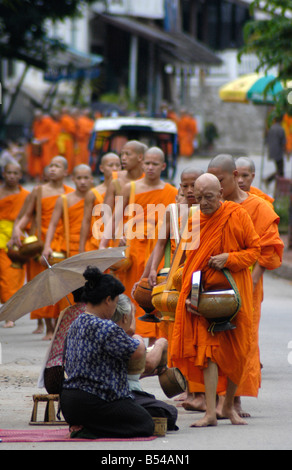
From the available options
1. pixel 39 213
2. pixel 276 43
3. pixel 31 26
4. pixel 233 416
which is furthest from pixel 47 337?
pixel 31 26

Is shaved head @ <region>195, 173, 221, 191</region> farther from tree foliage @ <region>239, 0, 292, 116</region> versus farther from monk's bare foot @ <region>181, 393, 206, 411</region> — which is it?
tree foliage @ <region>239, 0, 292, 116</region>

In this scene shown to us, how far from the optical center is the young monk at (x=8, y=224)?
1225cm

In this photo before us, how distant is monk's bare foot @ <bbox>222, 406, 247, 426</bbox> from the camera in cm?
691

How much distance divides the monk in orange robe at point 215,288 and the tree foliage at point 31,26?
1518cm

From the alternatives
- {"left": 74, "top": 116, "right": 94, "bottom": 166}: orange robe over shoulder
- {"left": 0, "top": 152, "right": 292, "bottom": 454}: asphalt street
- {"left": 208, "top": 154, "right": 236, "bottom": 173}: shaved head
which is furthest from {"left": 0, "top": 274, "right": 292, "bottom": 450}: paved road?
{"left": 74, "top": 116, "right": 94, "bottom": 166}: orange robe over shoulder

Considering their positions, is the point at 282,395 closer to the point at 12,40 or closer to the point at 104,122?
the point at 104,122

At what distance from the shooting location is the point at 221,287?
6793 mm

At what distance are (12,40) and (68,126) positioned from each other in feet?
27.8

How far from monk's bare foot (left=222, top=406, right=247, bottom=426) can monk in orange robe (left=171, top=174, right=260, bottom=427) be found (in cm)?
21

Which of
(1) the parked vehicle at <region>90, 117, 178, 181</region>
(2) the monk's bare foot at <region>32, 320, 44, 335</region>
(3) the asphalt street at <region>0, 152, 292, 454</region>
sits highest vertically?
(1) the parked vehicle at <region>90, 117, 178, 181</region>

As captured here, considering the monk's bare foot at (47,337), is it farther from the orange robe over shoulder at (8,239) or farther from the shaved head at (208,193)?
the shaved head at (208,193)

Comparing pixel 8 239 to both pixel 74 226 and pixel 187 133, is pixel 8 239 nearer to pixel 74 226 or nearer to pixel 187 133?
pixel 74 226

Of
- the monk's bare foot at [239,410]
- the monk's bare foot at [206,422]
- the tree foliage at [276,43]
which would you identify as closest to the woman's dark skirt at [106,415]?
the monk's bare foot at [206,422]

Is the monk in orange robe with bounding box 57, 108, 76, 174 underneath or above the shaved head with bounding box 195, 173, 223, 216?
above
